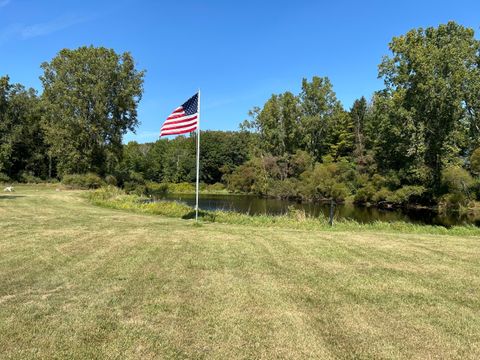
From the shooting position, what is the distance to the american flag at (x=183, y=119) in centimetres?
1264

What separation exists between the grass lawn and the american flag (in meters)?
4.42

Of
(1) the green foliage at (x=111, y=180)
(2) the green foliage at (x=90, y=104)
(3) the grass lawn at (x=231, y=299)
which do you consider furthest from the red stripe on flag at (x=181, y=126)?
(2) the green foliage at (x=90, y=104)

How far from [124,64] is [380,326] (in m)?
40.1

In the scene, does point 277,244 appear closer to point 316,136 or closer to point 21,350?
point 21,350

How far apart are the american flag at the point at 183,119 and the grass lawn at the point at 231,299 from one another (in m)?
4.42

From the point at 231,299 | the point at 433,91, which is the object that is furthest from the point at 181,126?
the point at 433,91

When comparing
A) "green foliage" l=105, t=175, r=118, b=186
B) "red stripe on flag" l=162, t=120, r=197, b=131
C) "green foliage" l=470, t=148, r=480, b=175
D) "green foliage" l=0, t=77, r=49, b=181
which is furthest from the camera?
"green foliage" l=0, t=77, r=49, b=181

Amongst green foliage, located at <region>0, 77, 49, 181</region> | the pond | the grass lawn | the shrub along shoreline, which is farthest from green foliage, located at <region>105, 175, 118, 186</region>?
the grass lawn

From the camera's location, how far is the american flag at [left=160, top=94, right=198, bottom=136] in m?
12.6

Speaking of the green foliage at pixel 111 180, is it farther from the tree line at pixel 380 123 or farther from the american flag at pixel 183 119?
the american flag at pixel 183 119

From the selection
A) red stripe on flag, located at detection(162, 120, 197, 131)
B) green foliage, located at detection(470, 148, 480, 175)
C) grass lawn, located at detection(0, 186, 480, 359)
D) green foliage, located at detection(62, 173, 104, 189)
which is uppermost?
green foliage, located at detection(470, 148, 480, 175)

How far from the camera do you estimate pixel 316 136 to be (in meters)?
65.8

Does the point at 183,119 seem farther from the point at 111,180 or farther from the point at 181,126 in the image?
the point at 111,180

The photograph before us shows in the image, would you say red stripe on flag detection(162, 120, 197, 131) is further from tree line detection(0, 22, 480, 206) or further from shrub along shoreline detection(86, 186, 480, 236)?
tree line detection(0, 22, 480, 206)
